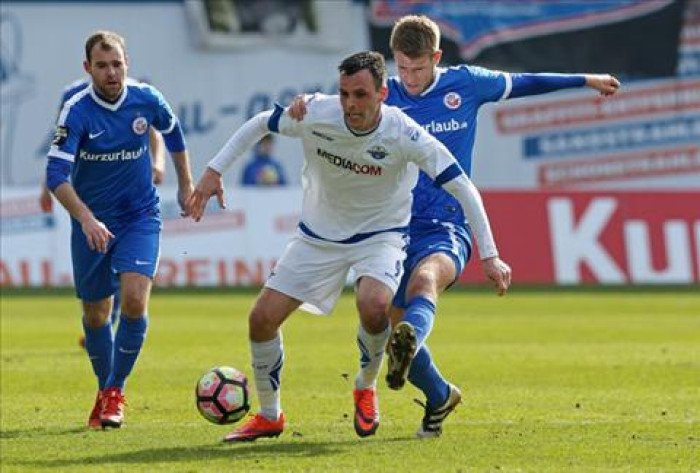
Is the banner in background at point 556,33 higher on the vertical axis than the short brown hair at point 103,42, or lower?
lower

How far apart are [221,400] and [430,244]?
4.82 ft

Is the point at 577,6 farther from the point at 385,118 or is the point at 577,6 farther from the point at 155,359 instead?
the point at 385,118

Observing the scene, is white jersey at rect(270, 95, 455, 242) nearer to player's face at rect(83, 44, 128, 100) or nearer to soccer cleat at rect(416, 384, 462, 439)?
soccer cleat at rect(416, 384, 462, 439)

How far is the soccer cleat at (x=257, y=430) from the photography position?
9.47m

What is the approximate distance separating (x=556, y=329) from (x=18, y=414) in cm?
860

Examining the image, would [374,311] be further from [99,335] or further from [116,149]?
[99,335]

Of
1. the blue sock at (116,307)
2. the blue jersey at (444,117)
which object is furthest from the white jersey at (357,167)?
the blue sock at (116,307)

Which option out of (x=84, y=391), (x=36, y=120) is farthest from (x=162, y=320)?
(x=36, y=120)

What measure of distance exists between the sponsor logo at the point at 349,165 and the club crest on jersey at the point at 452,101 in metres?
0.99

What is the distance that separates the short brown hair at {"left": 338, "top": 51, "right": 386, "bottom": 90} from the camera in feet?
29.1

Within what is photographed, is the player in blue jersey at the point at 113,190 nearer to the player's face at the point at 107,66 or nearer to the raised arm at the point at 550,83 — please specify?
the player's face at the point at 107,66

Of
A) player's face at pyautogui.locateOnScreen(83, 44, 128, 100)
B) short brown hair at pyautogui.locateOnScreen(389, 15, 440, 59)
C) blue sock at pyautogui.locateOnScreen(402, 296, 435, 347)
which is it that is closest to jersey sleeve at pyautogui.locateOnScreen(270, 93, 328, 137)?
short brown hair at pyautogui.locateOnScreen(389, 15, 440, 59)

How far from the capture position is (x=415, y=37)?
374 inches

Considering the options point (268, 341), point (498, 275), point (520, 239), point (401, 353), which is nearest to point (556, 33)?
point (520, 239)
